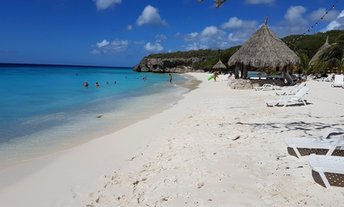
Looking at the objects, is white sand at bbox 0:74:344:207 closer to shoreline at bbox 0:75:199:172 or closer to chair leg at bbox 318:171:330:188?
chair leg at bbox 318:171:330:188

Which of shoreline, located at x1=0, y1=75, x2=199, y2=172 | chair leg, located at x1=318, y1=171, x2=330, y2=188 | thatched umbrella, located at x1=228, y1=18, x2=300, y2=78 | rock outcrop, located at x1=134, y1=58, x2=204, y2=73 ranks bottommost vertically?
rock outcrop, located at x1=134, y1=58, x2=204, y2=73

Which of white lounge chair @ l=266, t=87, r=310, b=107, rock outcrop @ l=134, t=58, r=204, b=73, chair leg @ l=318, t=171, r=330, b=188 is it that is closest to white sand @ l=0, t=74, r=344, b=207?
chair leg @ l=318, t=171, r=330, b=188

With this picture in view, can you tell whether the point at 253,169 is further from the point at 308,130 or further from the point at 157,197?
the point at 308,130

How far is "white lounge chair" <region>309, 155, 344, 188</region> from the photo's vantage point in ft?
10.8

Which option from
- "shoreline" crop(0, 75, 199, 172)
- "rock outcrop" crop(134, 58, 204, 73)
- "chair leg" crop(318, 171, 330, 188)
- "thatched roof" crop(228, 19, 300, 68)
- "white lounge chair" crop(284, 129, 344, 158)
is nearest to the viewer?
"chair leg" crop(318, 171, 330, 188)

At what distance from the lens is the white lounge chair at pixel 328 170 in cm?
329

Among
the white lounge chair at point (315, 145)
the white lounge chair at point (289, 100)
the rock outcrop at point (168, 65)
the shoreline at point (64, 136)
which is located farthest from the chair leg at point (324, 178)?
the rock outcrop at point (168, 65)

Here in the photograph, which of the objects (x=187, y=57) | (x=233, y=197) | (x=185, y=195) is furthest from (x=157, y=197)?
(x=187, y=57)

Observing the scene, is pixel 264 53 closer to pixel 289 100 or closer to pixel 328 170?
pixel 289 100

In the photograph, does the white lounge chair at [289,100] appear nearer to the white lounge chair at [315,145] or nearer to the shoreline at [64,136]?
the shoreline at [64,136]

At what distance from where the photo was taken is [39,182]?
4.27 m

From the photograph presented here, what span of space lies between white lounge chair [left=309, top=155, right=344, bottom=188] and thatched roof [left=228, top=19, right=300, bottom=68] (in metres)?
14.3

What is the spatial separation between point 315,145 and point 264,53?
14043mm

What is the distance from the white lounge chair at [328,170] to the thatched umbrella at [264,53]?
14323 mm
